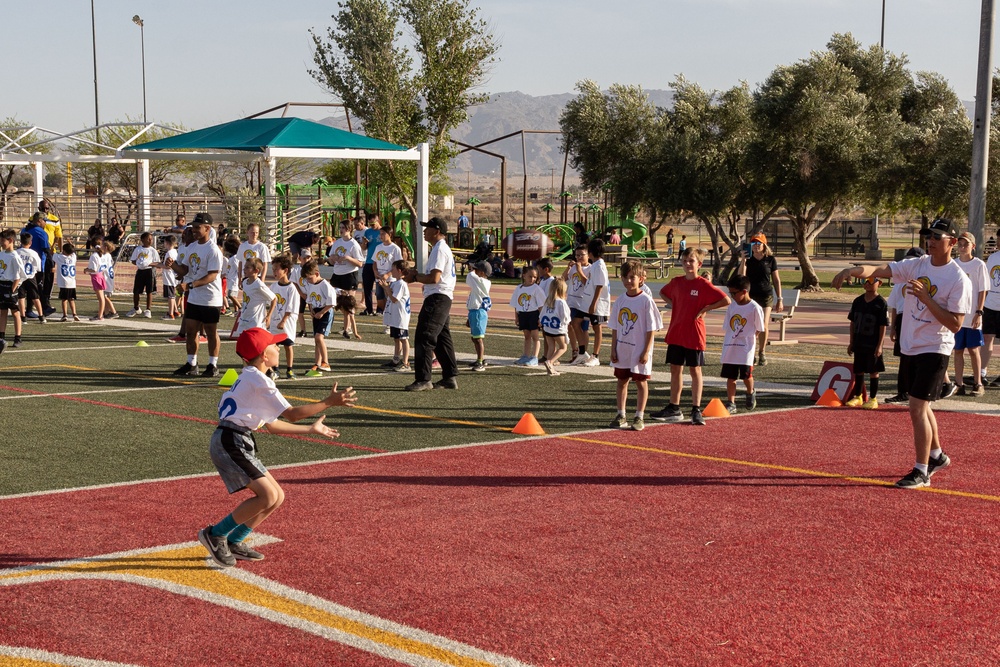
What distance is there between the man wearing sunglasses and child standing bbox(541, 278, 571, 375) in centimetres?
643

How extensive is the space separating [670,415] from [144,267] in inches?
539

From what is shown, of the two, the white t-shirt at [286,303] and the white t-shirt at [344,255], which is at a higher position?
the white t-shirt at [344,255]

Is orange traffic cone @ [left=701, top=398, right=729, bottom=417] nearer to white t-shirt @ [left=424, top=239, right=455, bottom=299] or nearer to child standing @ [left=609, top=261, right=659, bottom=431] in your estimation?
child standing @ [left=609, top=261, right=659, bottom=431]

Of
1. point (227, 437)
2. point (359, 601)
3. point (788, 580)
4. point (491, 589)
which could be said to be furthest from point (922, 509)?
point (227, 437)

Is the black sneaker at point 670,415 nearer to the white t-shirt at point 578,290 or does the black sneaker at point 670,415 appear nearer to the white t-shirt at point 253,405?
the white t-shirt at point 578,290

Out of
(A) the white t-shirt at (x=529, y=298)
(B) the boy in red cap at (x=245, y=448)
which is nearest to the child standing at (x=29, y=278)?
(A) the white t-shirt at (x=529, y=298)

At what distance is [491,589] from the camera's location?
253 inches

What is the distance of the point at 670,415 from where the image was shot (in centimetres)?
1184

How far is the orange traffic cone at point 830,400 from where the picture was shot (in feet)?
42.3

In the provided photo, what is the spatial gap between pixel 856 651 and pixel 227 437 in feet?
11.7

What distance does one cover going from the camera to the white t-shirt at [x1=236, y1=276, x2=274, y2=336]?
14039 mm

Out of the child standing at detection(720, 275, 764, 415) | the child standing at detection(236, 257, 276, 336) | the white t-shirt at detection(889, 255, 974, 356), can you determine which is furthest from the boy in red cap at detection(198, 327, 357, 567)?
the child standing at detection(236, 257, 276, 336)

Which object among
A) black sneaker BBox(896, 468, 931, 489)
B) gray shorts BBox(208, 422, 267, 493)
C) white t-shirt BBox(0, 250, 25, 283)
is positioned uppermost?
white t-shirt BBox(0, 250, 25, 283)

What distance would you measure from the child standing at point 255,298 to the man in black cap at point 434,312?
1.77m
